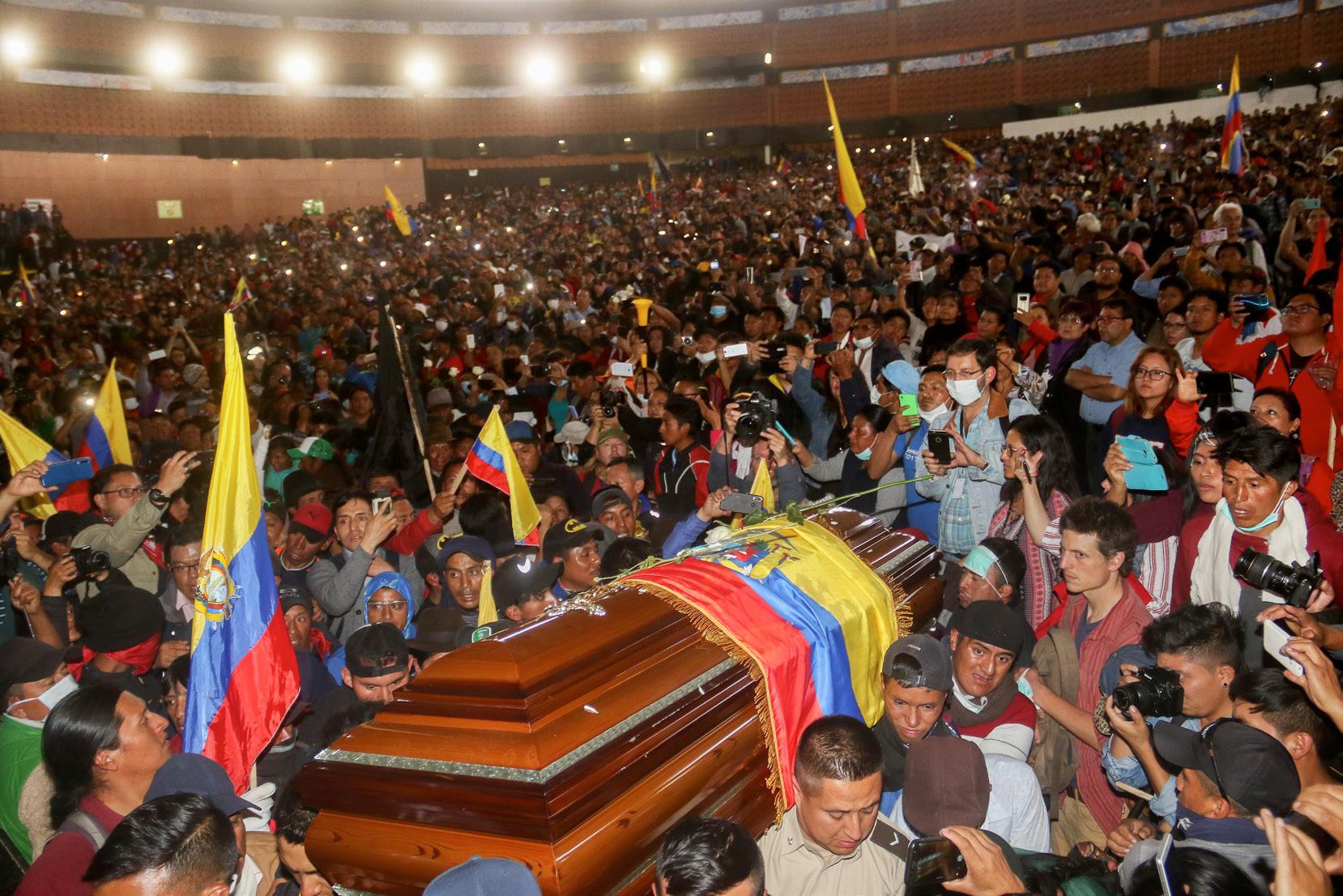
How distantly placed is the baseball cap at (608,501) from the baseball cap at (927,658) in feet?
6.14

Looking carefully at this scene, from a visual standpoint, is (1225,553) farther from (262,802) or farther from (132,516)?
(132,516)

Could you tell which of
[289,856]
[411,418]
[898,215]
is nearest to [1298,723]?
[289,856]

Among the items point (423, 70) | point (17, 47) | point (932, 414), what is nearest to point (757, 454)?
point (932, 414)

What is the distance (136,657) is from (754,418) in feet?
8.01

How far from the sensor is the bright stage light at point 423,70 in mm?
26531

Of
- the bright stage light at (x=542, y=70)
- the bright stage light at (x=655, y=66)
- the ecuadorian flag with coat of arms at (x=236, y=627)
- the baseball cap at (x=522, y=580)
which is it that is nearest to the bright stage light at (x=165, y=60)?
the bright stage light at (x=542, y=70)

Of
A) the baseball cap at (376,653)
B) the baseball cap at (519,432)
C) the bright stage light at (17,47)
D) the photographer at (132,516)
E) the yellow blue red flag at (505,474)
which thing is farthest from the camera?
the bright stage light at (17,47)

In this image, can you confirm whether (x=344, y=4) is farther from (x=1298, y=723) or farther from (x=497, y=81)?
(x=1298, y=723)

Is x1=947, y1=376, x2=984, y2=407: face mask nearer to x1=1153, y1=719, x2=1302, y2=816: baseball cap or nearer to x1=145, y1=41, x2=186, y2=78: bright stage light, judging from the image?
x1=1153, y1=719, x2=1302, y2=816: baseball cap

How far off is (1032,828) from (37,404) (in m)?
8.06

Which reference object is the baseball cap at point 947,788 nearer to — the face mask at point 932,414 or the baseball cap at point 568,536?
the baseball cap at point 568,536

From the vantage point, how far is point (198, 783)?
240 cm

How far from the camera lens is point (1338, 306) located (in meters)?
3.94

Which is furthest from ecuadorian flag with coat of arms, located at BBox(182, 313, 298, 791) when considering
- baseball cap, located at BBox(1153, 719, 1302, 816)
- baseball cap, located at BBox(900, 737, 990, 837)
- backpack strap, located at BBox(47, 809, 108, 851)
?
baseball cap, located at BBox(1153, 719, 1302, 816)
